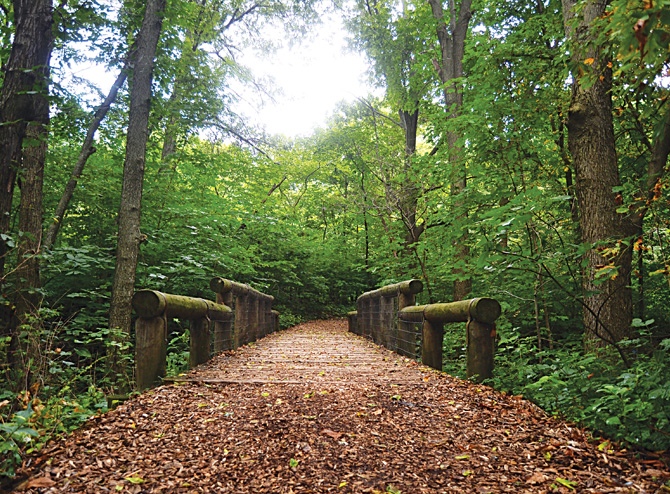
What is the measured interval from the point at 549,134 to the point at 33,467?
255 inches

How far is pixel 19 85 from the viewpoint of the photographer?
3633 mm

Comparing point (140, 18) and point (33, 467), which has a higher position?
point (140, 18)

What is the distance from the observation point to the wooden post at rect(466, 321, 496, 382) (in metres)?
3.91

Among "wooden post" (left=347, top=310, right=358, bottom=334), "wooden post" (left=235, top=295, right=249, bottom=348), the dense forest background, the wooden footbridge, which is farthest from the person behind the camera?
"wooden post" (left=347, top=310, right=358, bottom=334)

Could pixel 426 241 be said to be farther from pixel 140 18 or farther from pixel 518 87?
pixel 140 18

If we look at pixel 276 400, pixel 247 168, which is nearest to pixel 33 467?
pixel 276 400

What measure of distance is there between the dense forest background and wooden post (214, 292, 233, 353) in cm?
56

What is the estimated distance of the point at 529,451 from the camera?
2.46 m

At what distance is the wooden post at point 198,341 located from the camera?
15.8 ft

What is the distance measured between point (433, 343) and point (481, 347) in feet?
3.73

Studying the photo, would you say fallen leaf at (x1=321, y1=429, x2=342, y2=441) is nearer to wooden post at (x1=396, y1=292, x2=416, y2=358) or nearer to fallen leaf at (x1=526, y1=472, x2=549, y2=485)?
fallen leaf at (x1=526, y1=472, x2=549, y2=485)

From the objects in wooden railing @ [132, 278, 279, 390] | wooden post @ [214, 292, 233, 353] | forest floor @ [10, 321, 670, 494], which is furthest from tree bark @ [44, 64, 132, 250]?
forest floor @ [10, 321, 670, 494]

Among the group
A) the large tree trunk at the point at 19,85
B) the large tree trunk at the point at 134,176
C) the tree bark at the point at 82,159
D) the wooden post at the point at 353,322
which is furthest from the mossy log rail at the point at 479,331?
the wooden post at the point at 353,322

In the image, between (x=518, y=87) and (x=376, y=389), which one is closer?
(x=376, y=389)
